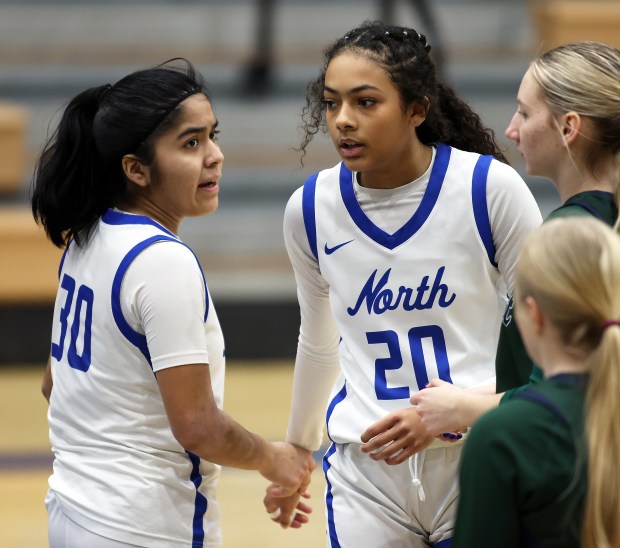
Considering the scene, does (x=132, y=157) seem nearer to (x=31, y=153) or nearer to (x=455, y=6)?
(x=31, y=153)

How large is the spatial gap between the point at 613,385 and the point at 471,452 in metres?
0.21

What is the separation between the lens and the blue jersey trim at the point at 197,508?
7.36ft

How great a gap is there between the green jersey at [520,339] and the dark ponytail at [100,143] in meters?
0.80

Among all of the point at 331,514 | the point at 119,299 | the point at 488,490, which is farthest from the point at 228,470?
the point at 488,490

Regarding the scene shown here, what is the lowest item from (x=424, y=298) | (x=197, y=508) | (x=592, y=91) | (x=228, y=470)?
(x=228, y=470)

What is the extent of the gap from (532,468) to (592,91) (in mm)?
779

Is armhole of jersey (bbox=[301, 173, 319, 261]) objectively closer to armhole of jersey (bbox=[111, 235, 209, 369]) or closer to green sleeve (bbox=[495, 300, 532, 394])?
armhole of jersey (bbox=[111, 235, 209, 369])

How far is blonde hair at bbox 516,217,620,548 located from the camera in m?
1.50

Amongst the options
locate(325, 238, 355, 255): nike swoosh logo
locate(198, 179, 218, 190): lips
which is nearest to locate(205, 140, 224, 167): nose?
locate(198, 179, 218, 190): lips

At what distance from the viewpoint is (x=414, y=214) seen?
238cm

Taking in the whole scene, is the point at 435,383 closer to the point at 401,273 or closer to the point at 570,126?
the point at 401,273

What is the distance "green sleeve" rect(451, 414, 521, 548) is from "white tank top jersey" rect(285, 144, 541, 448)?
0.74 meters

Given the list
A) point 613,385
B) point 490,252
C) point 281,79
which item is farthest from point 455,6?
point 613,385

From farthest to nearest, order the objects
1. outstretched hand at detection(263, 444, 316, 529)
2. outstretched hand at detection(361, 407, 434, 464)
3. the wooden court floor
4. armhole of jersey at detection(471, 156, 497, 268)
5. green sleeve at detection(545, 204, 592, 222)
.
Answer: the wooden court floor
outstretched hand at detection(263, 444, 316, 529)
armhole of jersey at detection(471, 156, 497, 268)
outstretched hand at detection(361, 407, 434, 464)
green sleeve at detection(545, 204, 592, 222)
